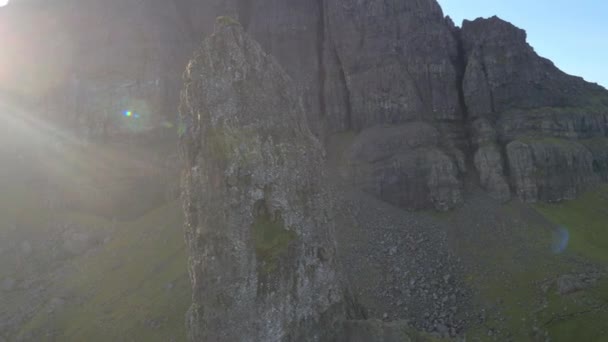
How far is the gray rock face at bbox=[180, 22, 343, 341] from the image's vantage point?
28.5 m

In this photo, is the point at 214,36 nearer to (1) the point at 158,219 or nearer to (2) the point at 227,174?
(2) the point at 227,174

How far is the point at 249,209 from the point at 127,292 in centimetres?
3819

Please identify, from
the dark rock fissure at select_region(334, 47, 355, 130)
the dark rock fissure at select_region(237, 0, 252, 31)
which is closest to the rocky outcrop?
the dark rock fissure at select_region(334, 47, 355, 130)

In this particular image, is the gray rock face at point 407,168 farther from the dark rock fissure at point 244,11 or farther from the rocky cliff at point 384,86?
the dark rock fissure at point 244,11

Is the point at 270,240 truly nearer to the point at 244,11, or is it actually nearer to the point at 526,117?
the point at 526,117

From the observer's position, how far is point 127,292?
59.3 meters

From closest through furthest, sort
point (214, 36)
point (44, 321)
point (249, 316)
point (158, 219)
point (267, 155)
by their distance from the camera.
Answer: point (249, 316)
point (267, 155)
point (214, 36)
point (44, 321)
point (158, 219)

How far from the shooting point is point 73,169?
88.2 metres

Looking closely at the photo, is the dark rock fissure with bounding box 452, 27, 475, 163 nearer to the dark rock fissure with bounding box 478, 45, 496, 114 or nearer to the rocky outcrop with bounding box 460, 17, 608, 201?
the rocky outcrop with bounding box 460, 17, 608, 201

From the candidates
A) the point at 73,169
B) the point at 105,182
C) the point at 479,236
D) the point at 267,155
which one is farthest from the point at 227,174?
the point at 73,169

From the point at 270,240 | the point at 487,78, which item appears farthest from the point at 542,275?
the point at 487,78

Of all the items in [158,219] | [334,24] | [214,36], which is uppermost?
[334,24]

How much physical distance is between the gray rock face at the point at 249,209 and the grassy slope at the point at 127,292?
2162cm

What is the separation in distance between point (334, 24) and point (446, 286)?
54993 mm
